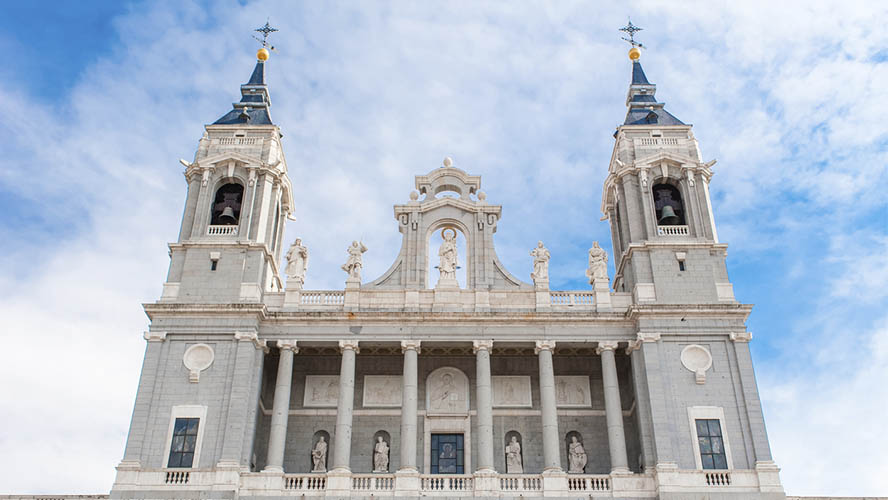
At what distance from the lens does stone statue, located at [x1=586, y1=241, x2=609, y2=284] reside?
34281mm

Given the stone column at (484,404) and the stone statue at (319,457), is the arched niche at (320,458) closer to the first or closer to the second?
the stone statue at (319,457)

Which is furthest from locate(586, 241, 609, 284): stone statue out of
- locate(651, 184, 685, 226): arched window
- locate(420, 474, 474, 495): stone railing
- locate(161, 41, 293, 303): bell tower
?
locate(161, 41, 293, 303): bell tower

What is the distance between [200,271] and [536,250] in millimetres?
13109

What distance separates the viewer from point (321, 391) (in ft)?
111

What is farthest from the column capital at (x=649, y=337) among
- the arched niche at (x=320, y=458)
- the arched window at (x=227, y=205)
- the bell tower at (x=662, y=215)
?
the arched window at (x=227, y=205)

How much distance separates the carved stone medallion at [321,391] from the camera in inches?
1324

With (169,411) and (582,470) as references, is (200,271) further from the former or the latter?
(582,470)

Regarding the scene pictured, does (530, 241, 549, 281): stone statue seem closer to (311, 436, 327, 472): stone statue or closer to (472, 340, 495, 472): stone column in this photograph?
(472, 340, 495, 472): stone column

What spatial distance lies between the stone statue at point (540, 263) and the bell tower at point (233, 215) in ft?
34.7

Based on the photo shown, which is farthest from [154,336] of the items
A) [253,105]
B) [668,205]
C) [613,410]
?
[668,205]

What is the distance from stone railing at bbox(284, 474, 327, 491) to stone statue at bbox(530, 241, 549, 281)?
36.4 feet

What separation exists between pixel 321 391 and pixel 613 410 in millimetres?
11058

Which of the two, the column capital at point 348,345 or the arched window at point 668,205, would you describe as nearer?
the column capital at point 348,345

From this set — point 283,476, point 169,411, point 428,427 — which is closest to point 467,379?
point 428,427
